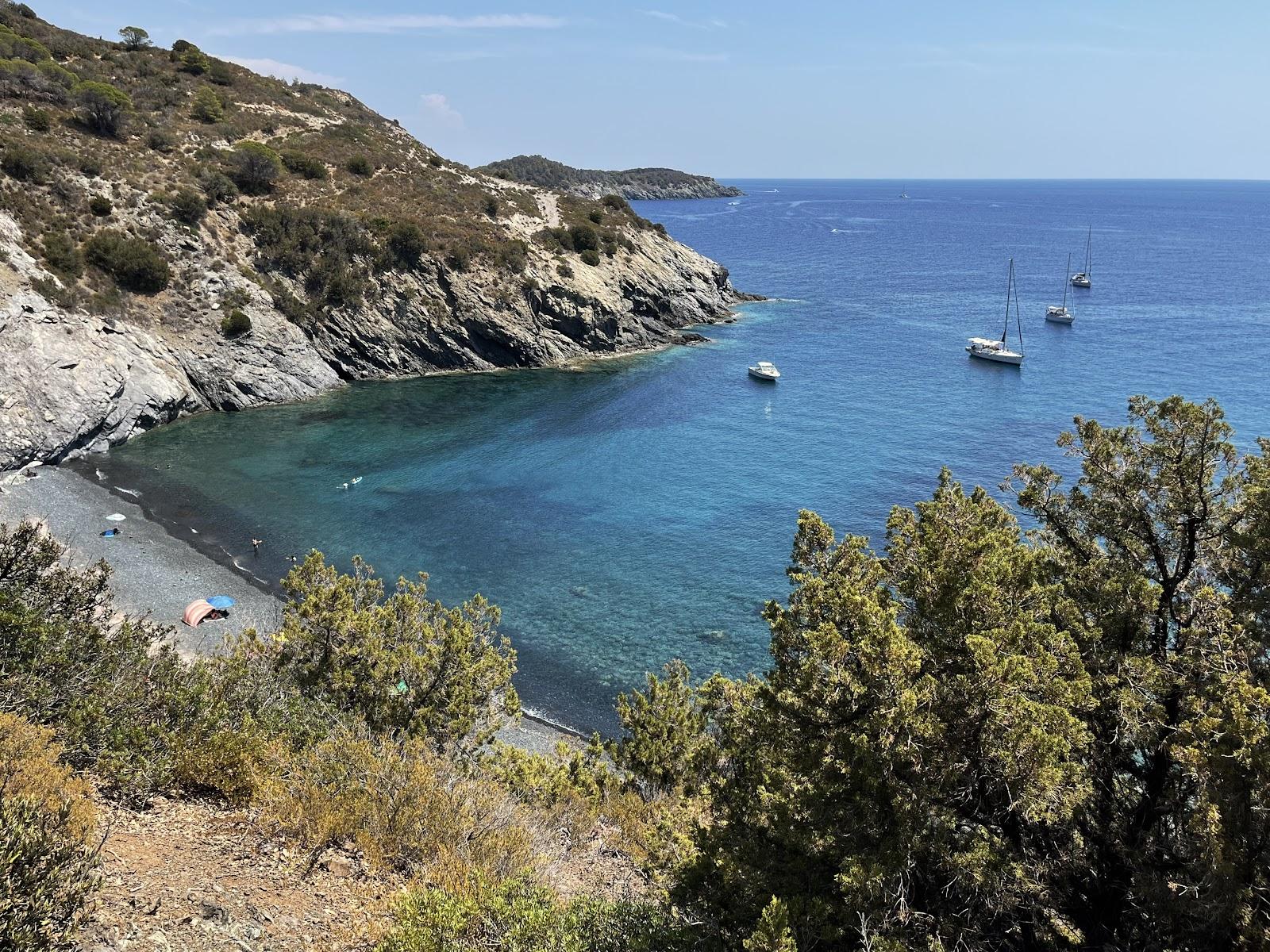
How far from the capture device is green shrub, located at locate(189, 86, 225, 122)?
73375 millimetres

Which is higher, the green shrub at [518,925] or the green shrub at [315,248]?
the green shrub at [315,248]

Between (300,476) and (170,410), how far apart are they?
1417cm

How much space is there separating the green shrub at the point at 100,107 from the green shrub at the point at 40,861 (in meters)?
72.1

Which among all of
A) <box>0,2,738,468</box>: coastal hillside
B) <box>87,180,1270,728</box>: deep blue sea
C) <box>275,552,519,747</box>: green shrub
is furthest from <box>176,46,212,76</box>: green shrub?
<box>275,552,519,747</box>: green shrub

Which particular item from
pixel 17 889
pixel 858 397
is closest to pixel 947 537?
pixel 17 889

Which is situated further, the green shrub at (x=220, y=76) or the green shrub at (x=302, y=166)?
the green shrub at (x=220, y=76)

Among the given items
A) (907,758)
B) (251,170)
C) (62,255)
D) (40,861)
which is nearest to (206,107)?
(251,170)

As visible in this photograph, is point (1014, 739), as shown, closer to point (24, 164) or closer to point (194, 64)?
point (24, 164)

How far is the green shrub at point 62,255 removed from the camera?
50.0 m

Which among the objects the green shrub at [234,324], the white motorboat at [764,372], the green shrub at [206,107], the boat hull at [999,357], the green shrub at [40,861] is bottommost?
the green shrub at [40,861]

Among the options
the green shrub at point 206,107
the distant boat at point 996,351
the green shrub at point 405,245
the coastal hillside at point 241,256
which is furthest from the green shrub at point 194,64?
the distant boat at point 996,351

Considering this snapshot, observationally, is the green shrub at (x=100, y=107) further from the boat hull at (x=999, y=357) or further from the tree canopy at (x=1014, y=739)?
the boat hull at (x=999, y=357)

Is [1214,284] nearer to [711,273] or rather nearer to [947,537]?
[711,273]

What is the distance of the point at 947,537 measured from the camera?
9.62m
